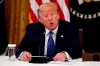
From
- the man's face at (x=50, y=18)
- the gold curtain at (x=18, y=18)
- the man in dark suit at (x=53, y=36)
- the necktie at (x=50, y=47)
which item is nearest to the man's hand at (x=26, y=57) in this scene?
the man in dark suit at (x=53, y=36)

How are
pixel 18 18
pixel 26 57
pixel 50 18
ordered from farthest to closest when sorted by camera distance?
pixel 18 18 → pixel 50 18 → pixel 26 57

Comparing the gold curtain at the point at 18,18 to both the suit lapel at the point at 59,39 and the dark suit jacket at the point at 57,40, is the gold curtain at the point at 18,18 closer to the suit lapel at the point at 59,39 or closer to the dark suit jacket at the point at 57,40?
the dark suit jacket at the point at 57,40

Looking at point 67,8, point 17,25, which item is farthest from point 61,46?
point 17,25

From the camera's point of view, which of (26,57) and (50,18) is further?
(50,18)

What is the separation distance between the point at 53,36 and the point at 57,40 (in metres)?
0.08

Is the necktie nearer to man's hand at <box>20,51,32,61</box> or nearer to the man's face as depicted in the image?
the man's face

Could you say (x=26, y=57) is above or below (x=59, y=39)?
below

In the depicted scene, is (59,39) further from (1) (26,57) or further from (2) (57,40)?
(1) (26,57)

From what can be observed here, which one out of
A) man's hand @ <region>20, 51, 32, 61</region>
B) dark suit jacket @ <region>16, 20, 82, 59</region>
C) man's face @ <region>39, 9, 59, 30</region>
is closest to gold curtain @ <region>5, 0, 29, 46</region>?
dark suit jacket @ <region>16, 20, 82, 59</region>

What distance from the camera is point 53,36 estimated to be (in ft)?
8.89

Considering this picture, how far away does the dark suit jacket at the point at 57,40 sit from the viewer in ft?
8.66

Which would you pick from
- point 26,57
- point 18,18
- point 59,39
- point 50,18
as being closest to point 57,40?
point 59,39

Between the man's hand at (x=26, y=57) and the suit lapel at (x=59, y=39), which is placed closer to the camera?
the man's hand at (x=26, y=57)

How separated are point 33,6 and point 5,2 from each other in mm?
578
